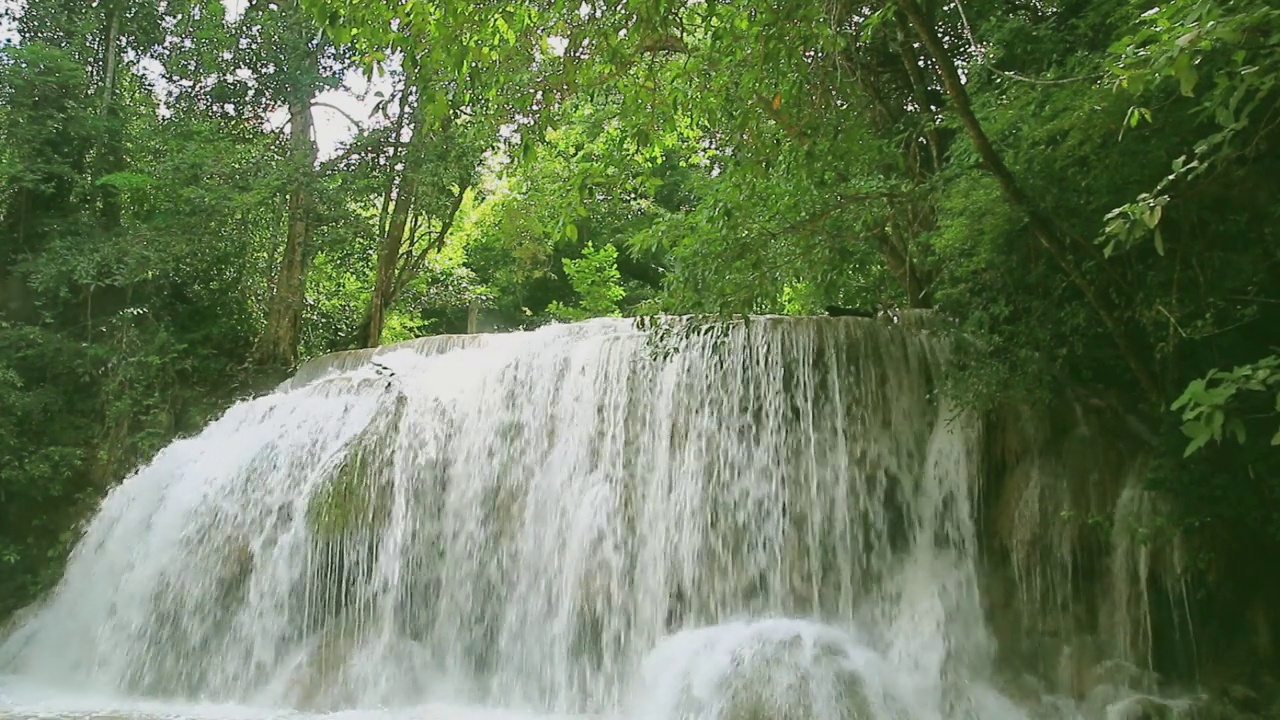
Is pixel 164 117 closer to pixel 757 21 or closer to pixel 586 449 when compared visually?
pixel 586 449

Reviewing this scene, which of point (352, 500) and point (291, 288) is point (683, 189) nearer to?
point (352, 500)

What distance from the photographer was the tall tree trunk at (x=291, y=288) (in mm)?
12258

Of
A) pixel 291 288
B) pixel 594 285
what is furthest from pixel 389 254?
pixel 594 285

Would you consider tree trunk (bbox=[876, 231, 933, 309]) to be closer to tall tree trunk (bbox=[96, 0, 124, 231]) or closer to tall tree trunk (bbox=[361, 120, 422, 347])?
tall tree trunk (bbox=[361, 120, 422, 347])

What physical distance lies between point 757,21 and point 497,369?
15.0ft

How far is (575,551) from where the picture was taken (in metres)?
7.41

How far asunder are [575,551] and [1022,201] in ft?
13.7

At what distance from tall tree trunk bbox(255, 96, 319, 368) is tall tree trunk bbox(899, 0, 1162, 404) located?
8.97 meters

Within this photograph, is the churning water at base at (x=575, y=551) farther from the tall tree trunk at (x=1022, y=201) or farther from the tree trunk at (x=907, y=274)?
the tall tree trunk at (x=1022, y=201)

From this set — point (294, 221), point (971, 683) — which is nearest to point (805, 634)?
point (971, 683)

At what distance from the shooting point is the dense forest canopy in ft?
16.1

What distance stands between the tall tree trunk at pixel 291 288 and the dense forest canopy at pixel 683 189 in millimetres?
50

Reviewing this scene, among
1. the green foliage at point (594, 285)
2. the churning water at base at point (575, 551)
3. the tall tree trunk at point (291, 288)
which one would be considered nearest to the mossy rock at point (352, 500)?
the churning water at base at point (575, 551)

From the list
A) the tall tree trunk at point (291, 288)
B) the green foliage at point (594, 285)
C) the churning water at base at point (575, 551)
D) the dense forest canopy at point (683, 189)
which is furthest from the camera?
the green foliage at point (594, 285)
